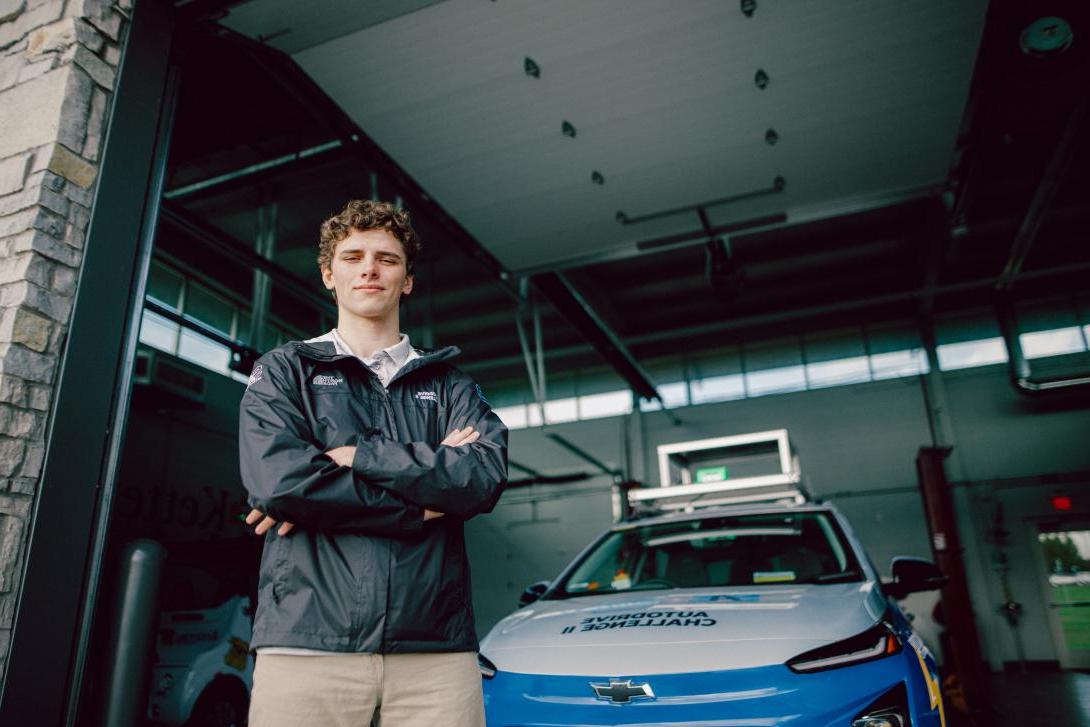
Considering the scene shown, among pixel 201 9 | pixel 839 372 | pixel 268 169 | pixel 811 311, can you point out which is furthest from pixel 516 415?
pixel 201 9

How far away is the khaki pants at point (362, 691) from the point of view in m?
1.40

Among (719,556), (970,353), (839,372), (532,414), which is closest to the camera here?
(719,556)

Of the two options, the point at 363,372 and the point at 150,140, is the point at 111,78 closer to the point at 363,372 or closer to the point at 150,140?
the point at 150,140

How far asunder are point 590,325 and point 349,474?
29.3 ft

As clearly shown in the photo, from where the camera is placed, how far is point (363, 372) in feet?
5.74

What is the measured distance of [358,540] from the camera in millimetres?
1517

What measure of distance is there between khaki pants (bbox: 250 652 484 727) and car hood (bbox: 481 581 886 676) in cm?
120

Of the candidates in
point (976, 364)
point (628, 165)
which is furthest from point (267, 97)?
point (976, 364)

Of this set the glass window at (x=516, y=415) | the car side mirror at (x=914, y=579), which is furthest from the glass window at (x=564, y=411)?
the car side mirror at (x=914, y=579)

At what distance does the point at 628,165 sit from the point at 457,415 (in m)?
4.38

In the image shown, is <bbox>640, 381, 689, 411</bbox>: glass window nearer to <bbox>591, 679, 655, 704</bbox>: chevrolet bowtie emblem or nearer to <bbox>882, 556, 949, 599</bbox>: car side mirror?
<bbox>882, 556, 949, 599</bbox>: car side mirror

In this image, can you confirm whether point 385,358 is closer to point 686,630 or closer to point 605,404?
point 686,630

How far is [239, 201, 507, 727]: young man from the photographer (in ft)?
4.68

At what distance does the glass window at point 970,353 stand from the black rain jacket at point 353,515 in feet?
45.4
